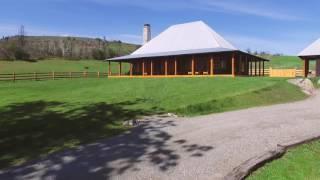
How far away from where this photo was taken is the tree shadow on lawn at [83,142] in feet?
28.0

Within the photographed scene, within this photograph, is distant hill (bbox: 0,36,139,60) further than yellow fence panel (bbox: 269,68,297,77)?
Yes

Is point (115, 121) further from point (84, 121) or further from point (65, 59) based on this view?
point (65, 59)

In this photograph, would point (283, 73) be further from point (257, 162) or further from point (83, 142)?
point (257, 162)

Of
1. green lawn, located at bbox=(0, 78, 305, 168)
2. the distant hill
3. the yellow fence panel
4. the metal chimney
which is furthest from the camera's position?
the distant hill

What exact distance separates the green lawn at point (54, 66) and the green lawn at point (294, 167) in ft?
199

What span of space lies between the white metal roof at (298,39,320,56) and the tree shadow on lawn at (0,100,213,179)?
27.8m

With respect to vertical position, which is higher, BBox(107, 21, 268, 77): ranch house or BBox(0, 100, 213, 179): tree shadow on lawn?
BBox(107, 21, 268, 77): ranch house

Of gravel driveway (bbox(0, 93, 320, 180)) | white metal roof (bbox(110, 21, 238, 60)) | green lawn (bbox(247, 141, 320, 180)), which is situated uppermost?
white metal roof (bbox(110, 21, 238, 60))

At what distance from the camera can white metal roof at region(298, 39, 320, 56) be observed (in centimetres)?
3938

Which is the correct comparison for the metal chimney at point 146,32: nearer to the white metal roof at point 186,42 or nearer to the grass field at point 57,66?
the white metal roof at point 186,42

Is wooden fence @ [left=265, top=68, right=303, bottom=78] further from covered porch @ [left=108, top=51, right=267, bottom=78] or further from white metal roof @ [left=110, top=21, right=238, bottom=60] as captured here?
white metal roof @ [left=110, top=21, right=238, bottom=60]

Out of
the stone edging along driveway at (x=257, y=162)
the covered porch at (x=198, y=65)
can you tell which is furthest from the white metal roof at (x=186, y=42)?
the stone edging along driveway at (x=257, y=162)

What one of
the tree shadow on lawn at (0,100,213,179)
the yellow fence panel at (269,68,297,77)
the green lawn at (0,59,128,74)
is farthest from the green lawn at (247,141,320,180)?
the green lawn at (0,59,128,74)

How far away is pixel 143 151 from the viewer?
983 centimetres
